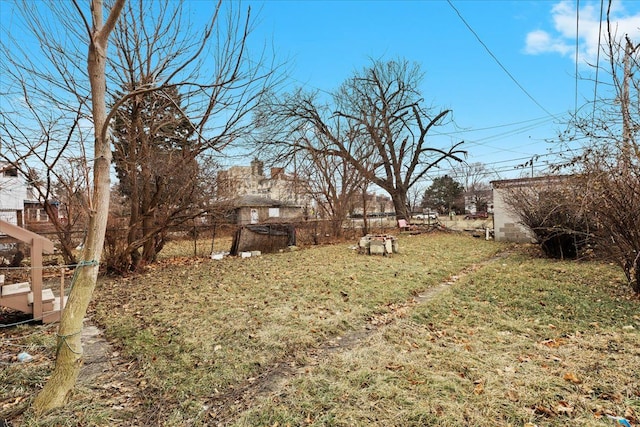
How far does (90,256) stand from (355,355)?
8.31ft

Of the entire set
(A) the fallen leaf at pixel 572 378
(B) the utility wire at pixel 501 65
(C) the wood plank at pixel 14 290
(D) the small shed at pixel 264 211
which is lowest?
(A) the fallen leaf at pixel 572 378

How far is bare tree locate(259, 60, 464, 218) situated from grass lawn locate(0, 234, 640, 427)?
12443mm

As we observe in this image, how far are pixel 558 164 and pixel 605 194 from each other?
157cm

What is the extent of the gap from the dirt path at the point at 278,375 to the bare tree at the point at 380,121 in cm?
1354

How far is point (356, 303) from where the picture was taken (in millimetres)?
5090

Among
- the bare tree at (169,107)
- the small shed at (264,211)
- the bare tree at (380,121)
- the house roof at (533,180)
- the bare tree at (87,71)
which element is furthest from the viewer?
the small shed at (264,211)

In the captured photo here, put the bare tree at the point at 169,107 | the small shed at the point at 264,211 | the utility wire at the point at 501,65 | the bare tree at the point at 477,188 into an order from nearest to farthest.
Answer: the bare tree at the point at 169,107, the utility wire at the point at 501,65, the small shed at the point at 264,211, the bare tree at the point at 477,188

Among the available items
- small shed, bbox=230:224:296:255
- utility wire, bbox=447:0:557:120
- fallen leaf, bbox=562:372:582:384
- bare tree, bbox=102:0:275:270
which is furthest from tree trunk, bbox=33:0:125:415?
small shed, bbox=230:224:296:255

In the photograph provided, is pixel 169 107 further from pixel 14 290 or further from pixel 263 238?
pixel 263 238

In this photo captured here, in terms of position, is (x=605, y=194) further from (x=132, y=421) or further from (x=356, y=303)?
(x=132, y=421)

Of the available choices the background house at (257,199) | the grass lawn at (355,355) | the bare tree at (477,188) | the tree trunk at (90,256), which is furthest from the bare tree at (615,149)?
the bare tree at (477,188)

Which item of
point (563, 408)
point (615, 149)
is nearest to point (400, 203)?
point (615, 149)

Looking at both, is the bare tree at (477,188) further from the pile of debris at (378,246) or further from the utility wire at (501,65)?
the pile of debris at (378,246)

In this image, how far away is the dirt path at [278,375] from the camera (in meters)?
2.47
